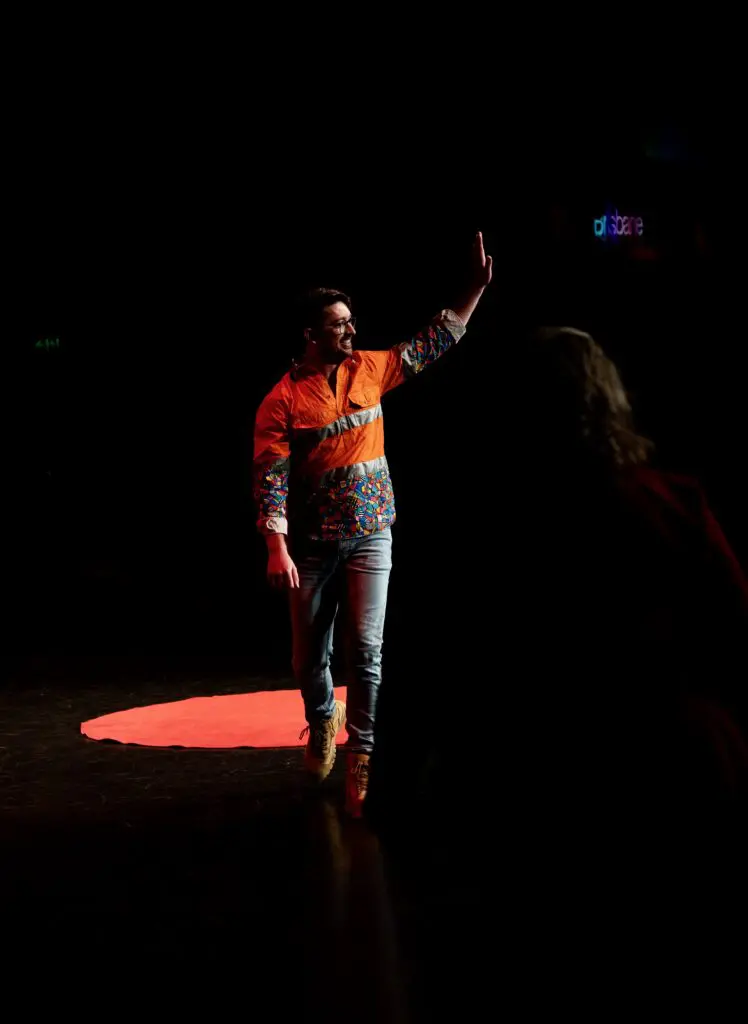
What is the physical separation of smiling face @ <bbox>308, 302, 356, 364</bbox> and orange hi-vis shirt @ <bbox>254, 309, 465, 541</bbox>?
6 centimetres

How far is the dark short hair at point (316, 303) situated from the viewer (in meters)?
4.49

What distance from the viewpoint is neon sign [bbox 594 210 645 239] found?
8586mm

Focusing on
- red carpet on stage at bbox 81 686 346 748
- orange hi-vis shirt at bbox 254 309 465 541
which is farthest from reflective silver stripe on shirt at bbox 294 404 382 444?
red carpet on stage at bbox 81 686 346 748

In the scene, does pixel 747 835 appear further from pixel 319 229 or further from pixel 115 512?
pixel 115 512

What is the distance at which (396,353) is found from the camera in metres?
4.66

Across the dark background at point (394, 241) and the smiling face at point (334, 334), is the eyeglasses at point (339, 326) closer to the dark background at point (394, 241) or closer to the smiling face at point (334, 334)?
the smiling face at point (334, 334)

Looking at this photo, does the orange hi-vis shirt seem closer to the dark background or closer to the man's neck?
the man's neck

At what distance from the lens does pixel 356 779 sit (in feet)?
15.0

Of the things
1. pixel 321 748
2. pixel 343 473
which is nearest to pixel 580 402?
pixel 343 473

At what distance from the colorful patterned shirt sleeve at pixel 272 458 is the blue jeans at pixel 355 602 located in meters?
0.15

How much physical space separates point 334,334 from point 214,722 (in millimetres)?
2273

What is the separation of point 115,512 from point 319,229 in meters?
6.73

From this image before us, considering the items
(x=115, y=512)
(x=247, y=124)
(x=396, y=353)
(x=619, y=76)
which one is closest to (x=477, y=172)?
(x=619, y=76)

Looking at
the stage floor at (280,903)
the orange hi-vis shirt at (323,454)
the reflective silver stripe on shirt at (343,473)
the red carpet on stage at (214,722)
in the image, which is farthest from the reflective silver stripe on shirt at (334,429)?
the red carpet on stage at (214,722)
